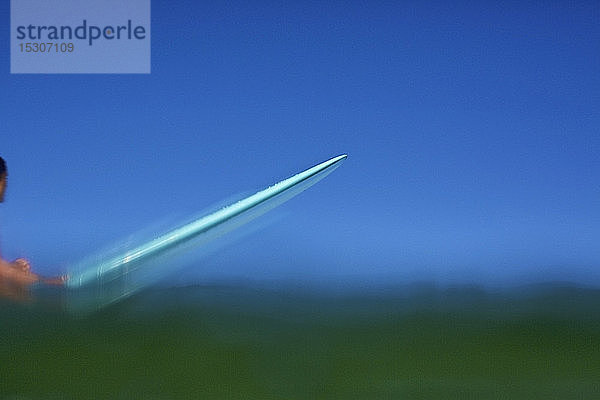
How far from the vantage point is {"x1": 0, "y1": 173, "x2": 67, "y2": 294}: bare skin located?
95.0 inches

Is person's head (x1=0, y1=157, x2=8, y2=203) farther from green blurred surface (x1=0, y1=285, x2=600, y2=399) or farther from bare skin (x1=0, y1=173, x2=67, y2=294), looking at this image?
green blurred surface (x1=0, y1=285, x2=600, y2=399)

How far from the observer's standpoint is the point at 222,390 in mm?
2557

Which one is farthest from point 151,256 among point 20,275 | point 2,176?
point 2,176

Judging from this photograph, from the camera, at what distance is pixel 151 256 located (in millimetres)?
2441

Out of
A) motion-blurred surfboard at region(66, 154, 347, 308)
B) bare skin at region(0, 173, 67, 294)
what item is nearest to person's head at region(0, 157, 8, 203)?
bare skin at region(0, 173, 67, 294)

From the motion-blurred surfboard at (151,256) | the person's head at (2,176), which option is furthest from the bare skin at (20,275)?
the person's head at (2,176)

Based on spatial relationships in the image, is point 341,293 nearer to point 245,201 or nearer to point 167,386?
point 245,201

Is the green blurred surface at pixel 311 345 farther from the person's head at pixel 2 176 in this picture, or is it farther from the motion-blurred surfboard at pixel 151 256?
the person's head at pixel 2 176

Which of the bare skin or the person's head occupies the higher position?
the person's head

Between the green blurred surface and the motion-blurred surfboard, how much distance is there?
0.08 metres

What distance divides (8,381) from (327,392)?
1.25m

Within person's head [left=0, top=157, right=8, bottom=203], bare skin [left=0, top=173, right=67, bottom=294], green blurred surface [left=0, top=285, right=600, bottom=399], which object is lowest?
green blurred surface [left=0, top=285, right=600, bottom=399]

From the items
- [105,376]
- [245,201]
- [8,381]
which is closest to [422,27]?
[245,201]

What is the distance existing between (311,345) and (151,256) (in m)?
0.70
